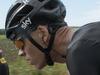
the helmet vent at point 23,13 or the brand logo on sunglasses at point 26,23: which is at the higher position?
the helmet vent at point 23,13

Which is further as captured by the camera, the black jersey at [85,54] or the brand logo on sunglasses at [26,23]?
the brand logo on sunglasses at [26,23]

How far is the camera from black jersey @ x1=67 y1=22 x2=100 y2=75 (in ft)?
11.0

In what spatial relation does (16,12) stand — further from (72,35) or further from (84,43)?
(84,43)

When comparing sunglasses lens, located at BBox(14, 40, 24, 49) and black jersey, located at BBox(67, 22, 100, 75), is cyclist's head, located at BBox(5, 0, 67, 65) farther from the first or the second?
black jersey, located at BBox(67, 22, 100, 75)

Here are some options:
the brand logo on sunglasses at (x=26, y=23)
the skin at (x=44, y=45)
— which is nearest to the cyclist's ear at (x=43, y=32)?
the skin at (x=44, y=45)

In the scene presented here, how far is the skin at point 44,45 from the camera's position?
3947 mm

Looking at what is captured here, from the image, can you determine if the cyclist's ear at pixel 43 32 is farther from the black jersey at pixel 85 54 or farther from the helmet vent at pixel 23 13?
the black jersey at pixel 85 54

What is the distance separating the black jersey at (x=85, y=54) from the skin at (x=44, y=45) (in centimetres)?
37

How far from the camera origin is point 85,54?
341 centimetres

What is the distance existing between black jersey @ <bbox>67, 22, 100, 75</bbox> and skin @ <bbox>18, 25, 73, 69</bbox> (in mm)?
366

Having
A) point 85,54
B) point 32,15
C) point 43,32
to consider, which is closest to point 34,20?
point 32,15

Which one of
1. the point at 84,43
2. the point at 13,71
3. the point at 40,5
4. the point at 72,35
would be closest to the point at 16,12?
the point at 40,5

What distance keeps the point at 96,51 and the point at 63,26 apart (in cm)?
79

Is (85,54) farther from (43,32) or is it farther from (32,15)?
(32,15)
